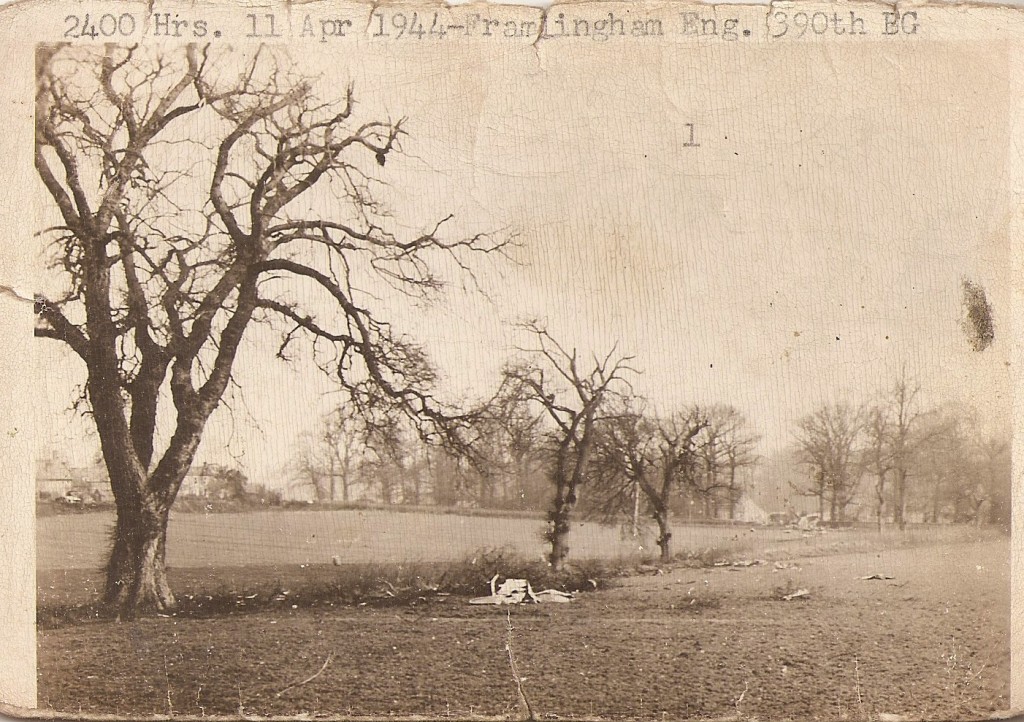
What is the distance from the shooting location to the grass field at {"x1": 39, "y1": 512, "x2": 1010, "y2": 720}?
10.8 ft

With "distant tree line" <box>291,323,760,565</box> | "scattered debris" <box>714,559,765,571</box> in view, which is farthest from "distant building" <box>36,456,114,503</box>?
"scattered debris" <box>714,559,765,571</box>

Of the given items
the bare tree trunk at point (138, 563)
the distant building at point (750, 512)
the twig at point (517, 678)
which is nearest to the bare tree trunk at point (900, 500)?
the distant building at point (750, 512)

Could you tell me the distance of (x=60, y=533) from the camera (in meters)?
3.35

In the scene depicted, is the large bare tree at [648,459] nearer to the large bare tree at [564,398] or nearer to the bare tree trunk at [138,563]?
the large bare tree at [564,398]

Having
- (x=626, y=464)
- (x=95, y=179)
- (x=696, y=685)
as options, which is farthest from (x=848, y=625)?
(x=95, y=179)

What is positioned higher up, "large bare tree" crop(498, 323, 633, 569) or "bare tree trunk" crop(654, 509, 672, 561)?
"large bare tree" crop(498, 323, 633, 569)

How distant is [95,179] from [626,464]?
191 cm

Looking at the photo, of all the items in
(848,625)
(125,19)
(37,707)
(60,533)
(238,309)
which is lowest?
(37,707)

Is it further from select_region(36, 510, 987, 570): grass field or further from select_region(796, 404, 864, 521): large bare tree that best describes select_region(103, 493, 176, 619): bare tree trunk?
select_region(796, 404, 864, 521): large bare tree

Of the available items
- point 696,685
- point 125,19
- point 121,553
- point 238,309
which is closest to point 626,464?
point 696,685

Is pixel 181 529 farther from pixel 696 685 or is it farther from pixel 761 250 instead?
pixel 761 250

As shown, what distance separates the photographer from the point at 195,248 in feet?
11.0

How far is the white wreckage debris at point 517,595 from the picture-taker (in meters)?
3.34

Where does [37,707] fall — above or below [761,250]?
below
